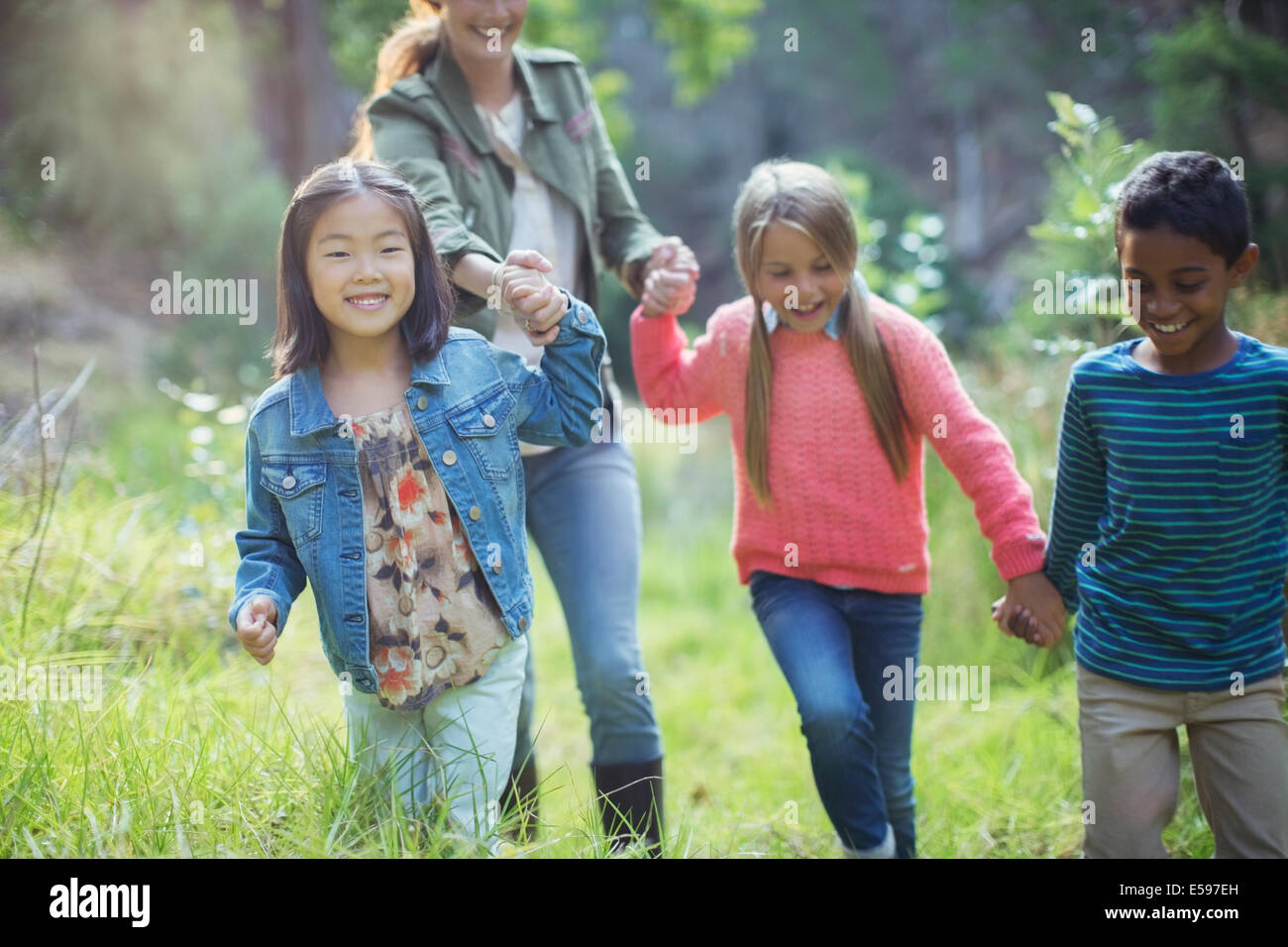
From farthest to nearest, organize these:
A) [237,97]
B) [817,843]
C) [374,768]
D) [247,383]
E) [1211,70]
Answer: [237,97] → [247,383] → [1211,70] → [817,843] → [374,768]

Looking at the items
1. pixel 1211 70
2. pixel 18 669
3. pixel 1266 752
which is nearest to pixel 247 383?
pixel 18 669

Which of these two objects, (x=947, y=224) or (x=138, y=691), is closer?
(x=138, y=691)

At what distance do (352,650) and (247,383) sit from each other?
17.7 ft

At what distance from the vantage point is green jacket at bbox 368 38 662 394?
8.30 feet

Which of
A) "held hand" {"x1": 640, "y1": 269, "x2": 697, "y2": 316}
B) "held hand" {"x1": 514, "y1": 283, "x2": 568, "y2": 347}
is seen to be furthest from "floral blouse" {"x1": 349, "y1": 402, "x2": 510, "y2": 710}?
"held hand" {"x1": 640, "y1": 269, "x2": 697, "y2": 316}

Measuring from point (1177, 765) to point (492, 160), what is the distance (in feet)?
6.56

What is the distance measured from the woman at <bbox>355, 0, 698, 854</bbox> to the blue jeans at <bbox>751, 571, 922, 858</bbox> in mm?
357

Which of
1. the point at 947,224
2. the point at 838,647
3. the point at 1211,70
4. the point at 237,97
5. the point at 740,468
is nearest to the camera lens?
the point at 838,647

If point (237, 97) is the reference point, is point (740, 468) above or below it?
below

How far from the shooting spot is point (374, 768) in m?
2.25

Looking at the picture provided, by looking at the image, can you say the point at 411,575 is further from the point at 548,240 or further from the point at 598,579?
the point at 548,240

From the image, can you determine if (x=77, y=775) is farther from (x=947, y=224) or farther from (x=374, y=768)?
(x=947, y=224)

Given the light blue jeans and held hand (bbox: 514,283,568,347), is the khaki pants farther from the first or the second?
held hand (bbox: 514,283,568,347)

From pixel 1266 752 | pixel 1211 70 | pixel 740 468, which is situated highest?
pixel 1211 70
